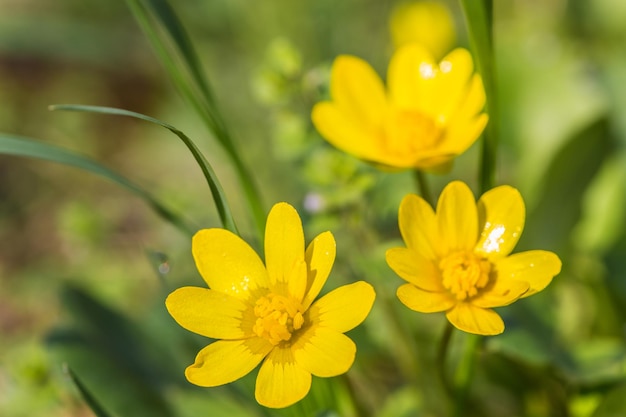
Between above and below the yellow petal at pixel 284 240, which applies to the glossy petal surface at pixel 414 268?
→ below

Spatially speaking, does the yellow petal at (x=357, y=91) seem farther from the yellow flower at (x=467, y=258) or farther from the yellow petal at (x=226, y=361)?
the yellow petal at (x=226, y=361)

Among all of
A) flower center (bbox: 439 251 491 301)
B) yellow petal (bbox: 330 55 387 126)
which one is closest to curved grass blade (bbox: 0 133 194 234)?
yellow petal (bbox: 330 55 387 126)

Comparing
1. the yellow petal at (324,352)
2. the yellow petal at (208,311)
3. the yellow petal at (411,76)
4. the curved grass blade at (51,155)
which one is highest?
the curved grass blade at (51,155)

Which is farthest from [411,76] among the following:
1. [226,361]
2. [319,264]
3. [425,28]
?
[425,28]

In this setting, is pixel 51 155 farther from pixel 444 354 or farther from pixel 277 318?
pixel 444 354

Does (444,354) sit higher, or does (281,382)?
(281,382)

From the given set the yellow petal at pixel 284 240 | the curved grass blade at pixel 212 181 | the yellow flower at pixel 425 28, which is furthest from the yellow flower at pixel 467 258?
the yellow flower at pixel 425 28
